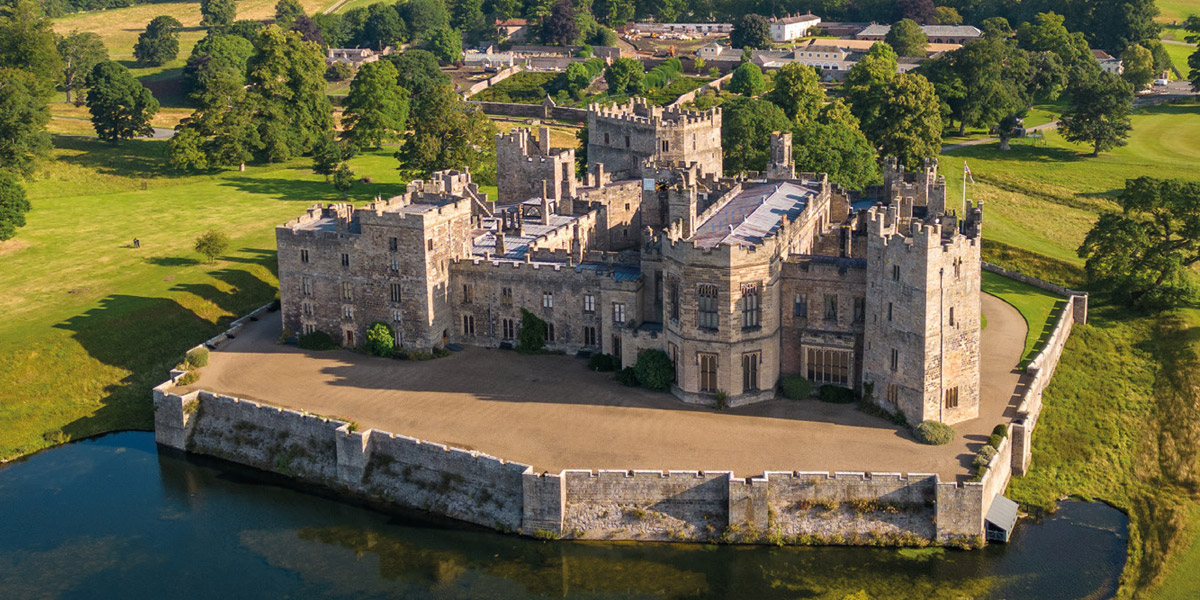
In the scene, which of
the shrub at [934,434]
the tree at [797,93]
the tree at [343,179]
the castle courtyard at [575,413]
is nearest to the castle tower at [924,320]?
the shrub at [934,434]

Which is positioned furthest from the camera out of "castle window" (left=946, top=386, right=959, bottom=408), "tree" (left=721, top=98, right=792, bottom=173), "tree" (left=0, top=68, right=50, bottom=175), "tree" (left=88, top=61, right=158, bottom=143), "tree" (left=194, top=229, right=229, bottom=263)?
"tree" (left=88, top=61, right=158, bottom=143)

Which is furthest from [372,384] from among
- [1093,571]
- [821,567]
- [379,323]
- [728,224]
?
[1093,571]

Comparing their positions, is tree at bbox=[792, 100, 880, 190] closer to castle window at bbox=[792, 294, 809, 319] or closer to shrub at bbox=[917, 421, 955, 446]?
castle window at bbox=[792, 294, 809, 319]

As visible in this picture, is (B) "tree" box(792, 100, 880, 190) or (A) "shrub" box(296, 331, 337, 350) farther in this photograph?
(B) "tree" box(792, 100, 880, 190)

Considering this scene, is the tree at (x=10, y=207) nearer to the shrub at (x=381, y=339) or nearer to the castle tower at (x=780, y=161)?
the shrub at (x=381, y=339)

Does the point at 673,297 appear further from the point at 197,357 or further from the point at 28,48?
the point at 28,48

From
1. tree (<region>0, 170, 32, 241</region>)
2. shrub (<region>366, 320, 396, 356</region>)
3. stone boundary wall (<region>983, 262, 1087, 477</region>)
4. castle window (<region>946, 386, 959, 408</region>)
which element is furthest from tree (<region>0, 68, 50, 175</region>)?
castle window (<region>946, 386, 959, 408</region>)
